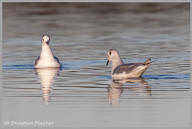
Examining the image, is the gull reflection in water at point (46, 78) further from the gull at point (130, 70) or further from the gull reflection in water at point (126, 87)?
the gull at point (130, 70)

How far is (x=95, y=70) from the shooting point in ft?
73.7

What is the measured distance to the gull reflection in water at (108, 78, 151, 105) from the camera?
17650 mm

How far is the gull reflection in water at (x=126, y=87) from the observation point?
17.6m

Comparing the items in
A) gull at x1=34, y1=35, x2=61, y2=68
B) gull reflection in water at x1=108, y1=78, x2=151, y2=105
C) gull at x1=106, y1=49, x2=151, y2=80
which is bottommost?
gull reflection in water at x1=108, y1=78, x2=151, y2=105

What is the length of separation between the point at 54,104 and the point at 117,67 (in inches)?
189

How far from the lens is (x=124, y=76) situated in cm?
2092

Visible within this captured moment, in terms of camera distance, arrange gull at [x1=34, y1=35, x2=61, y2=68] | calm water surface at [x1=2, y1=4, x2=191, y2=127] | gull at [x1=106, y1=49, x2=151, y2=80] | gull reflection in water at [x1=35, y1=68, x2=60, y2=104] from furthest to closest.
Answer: gull at [x1=34, y1=35, x2=61, y2=68] < gull at [x1=106, y1=49, x2=151, y2=80] < gull reflection in water at [x1=35, y1=68, x2=60, y2=104] < calm water surface at [x1=2, y1=4, x2=191, y2=127]

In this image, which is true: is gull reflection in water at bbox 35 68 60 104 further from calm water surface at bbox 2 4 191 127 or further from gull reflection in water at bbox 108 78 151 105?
gull reflection in water at bbox 108 78 151 105

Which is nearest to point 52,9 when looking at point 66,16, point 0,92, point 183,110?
point 66,16

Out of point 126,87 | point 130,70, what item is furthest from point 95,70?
point 126,87

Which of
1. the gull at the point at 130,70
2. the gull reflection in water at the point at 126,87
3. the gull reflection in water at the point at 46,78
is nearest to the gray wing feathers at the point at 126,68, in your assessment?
the gull at the point at 130,70

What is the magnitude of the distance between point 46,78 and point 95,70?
1.80 m

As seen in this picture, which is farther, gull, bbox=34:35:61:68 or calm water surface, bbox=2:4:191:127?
gull, bbox=34:35:61:68

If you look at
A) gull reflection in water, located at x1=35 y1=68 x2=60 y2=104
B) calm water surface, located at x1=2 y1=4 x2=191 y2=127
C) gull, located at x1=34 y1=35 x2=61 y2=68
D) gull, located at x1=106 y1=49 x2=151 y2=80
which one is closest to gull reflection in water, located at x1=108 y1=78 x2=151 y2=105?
calm water surface, located at x1=2 y1=4 x2=191 y2=127
